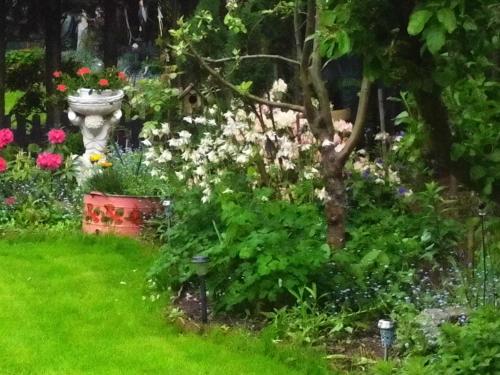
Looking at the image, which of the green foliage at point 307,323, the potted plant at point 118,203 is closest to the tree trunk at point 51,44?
the potted plant at point 118,203

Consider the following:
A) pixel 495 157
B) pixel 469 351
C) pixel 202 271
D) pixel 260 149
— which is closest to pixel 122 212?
pixel 260 149

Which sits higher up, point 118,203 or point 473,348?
point 473,348

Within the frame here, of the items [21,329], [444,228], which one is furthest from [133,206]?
[444,228]

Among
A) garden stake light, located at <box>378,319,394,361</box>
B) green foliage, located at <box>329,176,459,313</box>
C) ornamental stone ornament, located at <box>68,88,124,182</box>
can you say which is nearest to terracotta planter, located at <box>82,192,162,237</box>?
ornamental stone ornament, located at <box>68,88,124,182</box>

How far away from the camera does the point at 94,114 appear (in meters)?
9.47

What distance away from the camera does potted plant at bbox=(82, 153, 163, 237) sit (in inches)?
310

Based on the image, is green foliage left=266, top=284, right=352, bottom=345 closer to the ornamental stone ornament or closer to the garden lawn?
the garden lawn

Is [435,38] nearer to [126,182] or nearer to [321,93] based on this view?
[321,93]

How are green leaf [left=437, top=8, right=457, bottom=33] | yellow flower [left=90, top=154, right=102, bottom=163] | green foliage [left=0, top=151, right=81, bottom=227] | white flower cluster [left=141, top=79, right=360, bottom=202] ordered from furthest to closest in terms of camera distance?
yellow flower [left=90, top=154, right=102, bottom=163] → green foliage [left=0, top=151, right=81, bottom=227] → white flower cluster [left=141, top=79, right=360, bottom=202] → green leaf [left=437, top=8, right=457, bottom=33]

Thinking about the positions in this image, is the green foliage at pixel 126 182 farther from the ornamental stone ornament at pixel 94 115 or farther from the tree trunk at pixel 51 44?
the tree trunk at pixel 51 44

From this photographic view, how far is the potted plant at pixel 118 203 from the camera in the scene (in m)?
7.88

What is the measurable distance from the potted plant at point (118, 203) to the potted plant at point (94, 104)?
1114 mm

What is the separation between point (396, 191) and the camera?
22.1 feet

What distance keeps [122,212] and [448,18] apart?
6.11 metres
